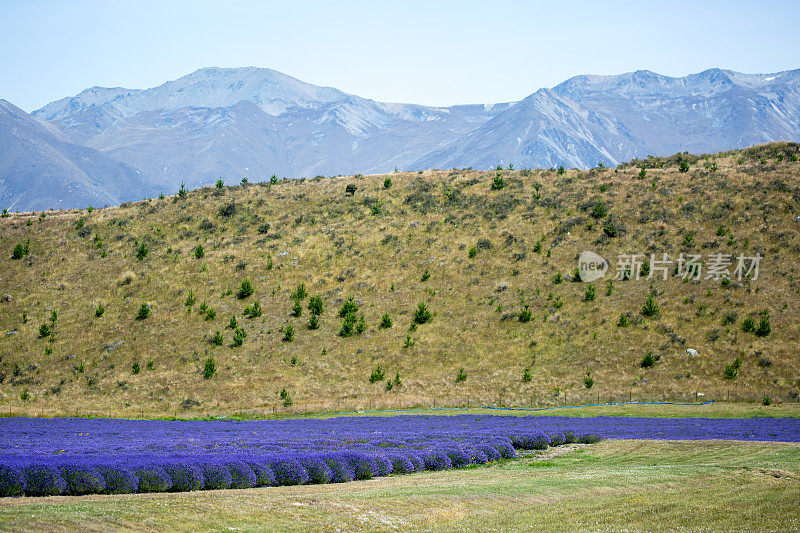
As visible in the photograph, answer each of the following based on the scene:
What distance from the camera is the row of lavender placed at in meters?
20.3

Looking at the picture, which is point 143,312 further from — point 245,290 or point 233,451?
point 233,451

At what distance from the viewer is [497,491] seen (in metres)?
21.0

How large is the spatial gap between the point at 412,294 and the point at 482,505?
5523 cm

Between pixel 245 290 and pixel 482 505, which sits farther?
pixel 245 290

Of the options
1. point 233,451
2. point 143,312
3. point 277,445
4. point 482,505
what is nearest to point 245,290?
point 143,312

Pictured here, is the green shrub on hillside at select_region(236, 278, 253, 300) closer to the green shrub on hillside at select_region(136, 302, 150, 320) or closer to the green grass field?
the green shrub on hillside at select_region(136, 302, 150, 320)

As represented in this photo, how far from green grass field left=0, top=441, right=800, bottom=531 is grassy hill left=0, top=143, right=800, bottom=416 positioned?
34.2m

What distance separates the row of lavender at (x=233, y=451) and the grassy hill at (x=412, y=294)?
49.6 feet

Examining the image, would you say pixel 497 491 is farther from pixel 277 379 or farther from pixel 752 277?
pixel 752 277

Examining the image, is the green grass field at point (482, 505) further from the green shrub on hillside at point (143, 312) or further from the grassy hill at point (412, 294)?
the green shrub on hillside at point (143, 312)

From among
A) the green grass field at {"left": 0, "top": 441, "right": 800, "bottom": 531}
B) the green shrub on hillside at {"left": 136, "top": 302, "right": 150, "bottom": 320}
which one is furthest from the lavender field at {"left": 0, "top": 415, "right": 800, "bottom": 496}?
the green shrub on hillside at {"left": 136, "top": 302, "right": 150, "bottom": 320}

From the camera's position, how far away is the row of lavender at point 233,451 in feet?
66.6

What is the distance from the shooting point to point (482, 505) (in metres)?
18.8

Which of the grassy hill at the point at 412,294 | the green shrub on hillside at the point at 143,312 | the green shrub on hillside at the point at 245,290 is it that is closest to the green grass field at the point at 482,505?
the grassy hill at the point at 412,294
